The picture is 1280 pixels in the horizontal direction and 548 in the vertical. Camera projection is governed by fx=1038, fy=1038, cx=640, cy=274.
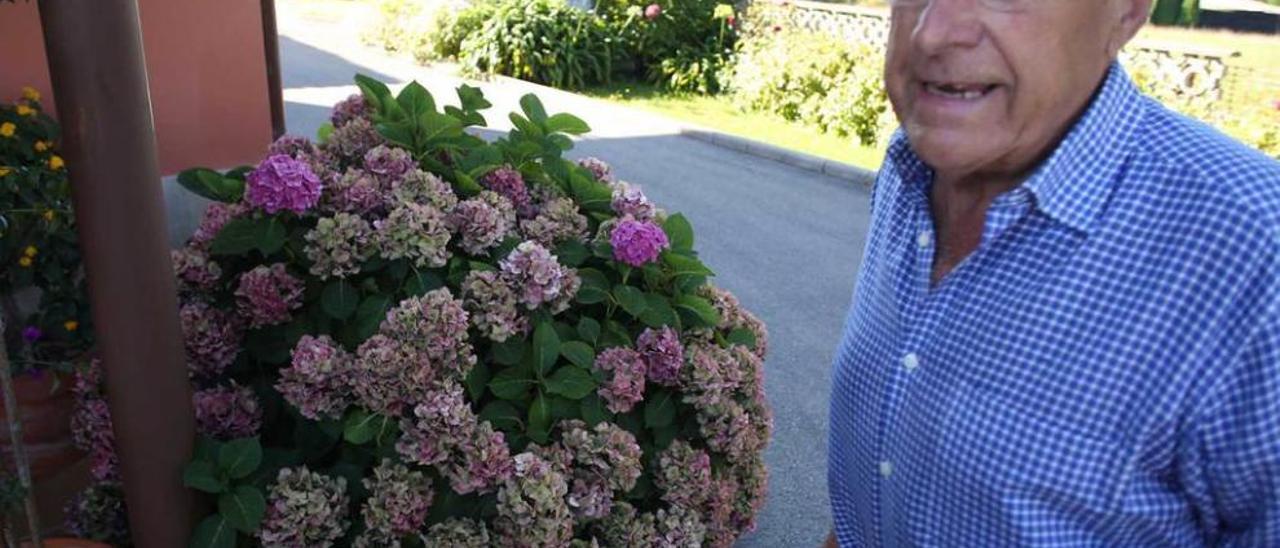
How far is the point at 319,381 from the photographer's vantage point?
7.97ft

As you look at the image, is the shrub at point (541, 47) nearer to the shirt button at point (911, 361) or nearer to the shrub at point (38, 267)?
the shrub at point (38, 267)

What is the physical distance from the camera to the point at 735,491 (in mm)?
3027

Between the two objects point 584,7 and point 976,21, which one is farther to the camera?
point 584,7

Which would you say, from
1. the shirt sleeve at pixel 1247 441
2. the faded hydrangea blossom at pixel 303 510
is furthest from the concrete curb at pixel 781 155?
the shirt sleeve at pixel 1247 441

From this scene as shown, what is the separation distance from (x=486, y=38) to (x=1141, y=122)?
14248mm

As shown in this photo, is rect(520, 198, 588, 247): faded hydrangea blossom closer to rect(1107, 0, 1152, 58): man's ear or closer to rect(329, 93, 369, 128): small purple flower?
rect(329, 93, 369, 128): small purple flower

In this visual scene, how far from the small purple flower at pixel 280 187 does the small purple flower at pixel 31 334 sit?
872 mm

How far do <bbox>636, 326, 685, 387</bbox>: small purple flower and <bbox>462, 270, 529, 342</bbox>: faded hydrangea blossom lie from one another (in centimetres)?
37

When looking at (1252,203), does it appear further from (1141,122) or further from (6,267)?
(6,267)

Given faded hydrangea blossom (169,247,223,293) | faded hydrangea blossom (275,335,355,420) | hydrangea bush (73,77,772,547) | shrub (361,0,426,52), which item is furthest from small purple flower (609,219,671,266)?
shrub (361,0,426,52)

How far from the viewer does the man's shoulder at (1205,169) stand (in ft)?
3.55

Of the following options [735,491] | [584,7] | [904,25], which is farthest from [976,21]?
[584,7]

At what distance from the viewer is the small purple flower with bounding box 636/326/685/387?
9.00ft

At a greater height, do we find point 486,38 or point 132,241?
point 132,241
